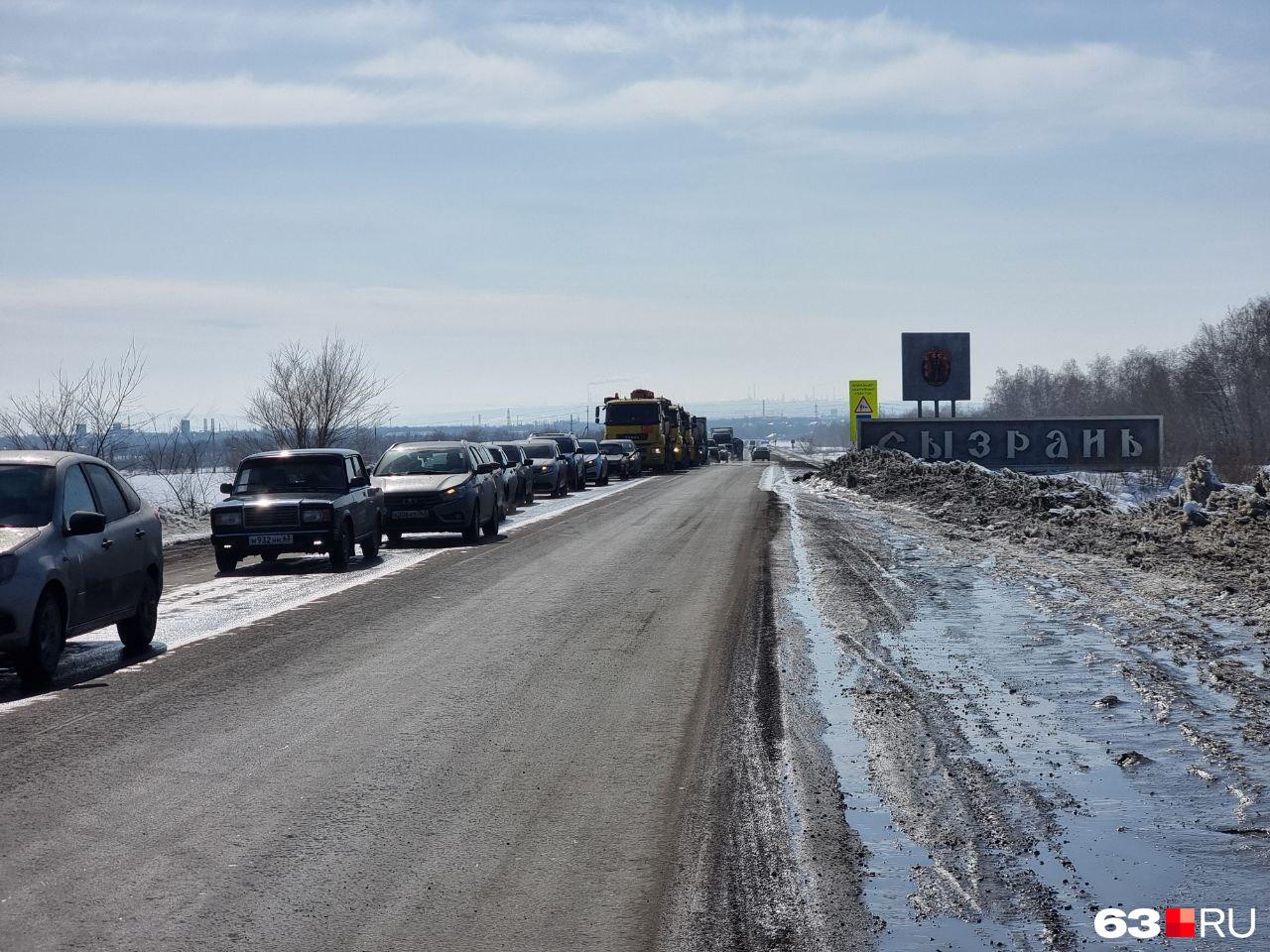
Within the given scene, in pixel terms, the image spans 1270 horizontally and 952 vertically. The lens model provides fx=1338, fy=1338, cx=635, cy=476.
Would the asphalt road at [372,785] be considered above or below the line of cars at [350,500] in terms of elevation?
below

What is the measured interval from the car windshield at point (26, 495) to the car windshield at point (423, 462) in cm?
1288

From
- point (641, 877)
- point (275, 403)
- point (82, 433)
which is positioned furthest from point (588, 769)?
point (275, 403)

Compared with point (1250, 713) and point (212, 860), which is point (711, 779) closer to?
point (212, 860)

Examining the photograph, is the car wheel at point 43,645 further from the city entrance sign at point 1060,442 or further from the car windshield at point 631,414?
the car windshield at point 631,414

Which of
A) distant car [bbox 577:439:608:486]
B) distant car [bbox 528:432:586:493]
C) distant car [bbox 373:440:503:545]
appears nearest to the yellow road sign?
distant car [bbox 577:439:608:486]

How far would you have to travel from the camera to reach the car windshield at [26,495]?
1001cm

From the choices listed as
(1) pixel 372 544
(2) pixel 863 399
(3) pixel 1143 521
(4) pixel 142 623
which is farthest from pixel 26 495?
(2) pixel 863 399

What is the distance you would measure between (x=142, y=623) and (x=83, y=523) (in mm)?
1672

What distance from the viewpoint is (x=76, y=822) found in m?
6.03

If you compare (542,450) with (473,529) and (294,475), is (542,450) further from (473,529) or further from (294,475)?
(294,475)

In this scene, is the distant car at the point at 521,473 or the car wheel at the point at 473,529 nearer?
the car wheel at the point at 473,529

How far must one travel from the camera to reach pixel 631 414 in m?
62.9

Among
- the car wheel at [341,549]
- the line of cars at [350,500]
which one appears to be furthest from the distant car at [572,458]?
the car wheel at [341,549]

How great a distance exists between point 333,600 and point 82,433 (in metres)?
17.8
